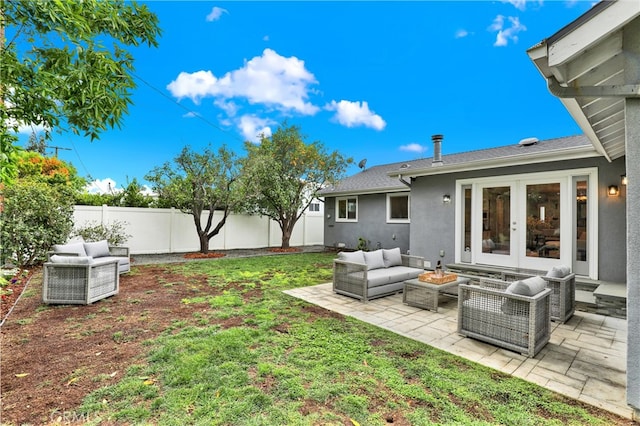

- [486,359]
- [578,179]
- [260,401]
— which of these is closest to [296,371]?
[260,401]

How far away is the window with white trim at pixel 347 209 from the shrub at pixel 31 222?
10.3 m

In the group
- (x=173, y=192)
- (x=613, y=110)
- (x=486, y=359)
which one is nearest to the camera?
(x=486, y=359)

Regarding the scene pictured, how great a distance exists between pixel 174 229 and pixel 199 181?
2790 millimetres

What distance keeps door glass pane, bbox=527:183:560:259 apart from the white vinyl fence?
11078mm

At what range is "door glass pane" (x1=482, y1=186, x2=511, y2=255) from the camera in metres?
6.87

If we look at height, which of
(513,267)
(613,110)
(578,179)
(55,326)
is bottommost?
(55,326)

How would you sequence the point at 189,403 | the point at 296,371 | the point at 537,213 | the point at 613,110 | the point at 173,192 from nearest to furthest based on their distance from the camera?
the point at 189,403, the point at 296,371, the point at 613,110, the point at 537,213, the point at 173,192

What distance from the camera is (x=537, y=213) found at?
6414 millimetres

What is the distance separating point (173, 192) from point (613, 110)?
451 inches

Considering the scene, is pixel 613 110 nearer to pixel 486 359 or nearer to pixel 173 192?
pixel 486 359

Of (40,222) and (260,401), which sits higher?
(40,222)

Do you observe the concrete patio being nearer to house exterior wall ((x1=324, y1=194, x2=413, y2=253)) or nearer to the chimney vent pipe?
the chimney vent pipe

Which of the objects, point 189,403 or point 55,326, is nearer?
point 189,403

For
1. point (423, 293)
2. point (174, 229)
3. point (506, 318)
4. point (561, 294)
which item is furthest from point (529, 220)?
point (174, 229)
